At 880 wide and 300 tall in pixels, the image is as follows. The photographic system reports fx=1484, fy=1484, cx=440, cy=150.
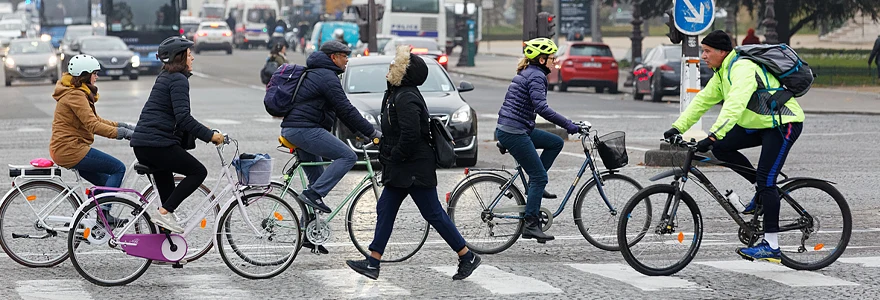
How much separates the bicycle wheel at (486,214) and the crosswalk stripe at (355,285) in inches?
38.1

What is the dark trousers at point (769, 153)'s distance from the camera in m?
8.64

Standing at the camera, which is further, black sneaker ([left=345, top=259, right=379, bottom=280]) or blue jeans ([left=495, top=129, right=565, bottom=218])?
blue jeans ([left=495, top=129, right=565, bottom=218])

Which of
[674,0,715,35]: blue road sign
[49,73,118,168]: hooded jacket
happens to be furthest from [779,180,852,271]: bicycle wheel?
[674,0,715,35]: blue road sign

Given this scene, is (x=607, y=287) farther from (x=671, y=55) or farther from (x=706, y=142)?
(x=671, y=55)

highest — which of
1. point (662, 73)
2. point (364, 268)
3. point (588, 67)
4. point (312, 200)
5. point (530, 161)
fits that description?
point (530, 161)

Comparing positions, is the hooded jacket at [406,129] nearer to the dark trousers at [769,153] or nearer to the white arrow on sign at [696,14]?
the dark trousers at [769,153]

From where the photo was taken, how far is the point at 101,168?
913 cm

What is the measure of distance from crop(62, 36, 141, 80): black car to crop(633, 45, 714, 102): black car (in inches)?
634

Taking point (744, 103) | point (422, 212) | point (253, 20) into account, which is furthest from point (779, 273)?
point (253, 20)

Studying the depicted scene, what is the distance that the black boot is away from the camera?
31.7 ft

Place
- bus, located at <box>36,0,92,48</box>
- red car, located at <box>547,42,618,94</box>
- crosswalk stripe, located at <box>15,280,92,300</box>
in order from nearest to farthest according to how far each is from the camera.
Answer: crosswalk stripe, located at <box>15,280,92,300</box>, red car, located at <box>547,42,618,94</box>, bus, located at <box>36,0,92,48</box>

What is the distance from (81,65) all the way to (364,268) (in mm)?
2176

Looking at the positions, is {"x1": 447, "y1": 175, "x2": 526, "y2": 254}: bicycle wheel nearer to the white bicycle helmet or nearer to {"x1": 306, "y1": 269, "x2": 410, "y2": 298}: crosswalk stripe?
{"x1": 306, "y1": 269, "x2": 410, "y2": 298}: crosswalk stripe

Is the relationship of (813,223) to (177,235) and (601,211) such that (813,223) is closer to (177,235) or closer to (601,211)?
(601,211)
